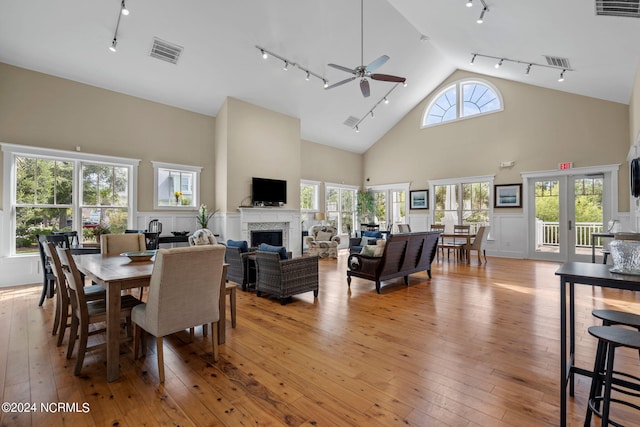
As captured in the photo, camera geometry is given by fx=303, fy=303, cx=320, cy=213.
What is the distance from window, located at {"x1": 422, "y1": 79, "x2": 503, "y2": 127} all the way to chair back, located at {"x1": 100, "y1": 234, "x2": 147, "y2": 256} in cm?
889

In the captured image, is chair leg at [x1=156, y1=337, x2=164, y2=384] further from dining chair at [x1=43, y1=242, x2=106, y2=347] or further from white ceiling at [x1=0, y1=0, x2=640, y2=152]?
white ceiling at [x1=0, y1=0, x2=640, y2=152]

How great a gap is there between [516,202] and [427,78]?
14.1ft

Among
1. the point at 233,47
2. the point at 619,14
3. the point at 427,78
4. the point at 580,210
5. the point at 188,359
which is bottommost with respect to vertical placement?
the point at 188,359

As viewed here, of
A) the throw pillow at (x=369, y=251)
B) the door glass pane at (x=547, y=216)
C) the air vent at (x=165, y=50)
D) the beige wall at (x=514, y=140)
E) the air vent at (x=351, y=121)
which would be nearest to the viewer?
the throw pillow at (x=369, y=251)

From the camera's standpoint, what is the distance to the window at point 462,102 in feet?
28.3

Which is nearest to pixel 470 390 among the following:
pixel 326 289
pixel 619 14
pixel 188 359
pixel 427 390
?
pixel 427 390

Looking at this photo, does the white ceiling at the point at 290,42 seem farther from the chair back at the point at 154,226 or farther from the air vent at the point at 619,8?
the chair back at the point at 154,226

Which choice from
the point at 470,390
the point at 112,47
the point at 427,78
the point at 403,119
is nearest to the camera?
the point at 470,390

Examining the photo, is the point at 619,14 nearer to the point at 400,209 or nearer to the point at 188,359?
the point at 188,359

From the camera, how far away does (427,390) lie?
2.13 metres

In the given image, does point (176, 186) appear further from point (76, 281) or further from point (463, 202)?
point (463, 202)

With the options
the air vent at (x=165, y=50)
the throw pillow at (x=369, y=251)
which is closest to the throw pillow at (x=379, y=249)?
the throw pillow at (x=369, y=251)

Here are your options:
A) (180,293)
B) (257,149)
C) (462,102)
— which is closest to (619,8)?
(462,102)

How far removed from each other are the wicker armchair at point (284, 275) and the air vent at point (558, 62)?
5890 millimetres
